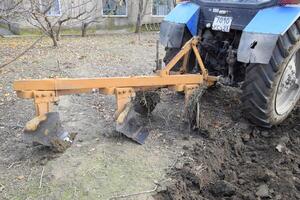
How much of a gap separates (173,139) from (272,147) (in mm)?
1120

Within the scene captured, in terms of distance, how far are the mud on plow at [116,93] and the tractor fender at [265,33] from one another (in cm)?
68

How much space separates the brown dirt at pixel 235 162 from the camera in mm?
3691

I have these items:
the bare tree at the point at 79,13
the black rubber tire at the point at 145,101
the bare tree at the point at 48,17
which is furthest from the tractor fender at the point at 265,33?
the bare tree at the point at 79,13

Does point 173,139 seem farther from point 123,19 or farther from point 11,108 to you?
point 123,19

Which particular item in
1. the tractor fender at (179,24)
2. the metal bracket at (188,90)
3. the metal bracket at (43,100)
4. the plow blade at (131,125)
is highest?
the tractor fender at (179,24)

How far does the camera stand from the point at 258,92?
440cm

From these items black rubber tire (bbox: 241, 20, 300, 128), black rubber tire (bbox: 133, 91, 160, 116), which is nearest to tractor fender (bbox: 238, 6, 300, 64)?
black rubber tire (bbox: 241, 20, 300, 128)

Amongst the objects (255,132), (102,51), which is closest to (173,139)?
(255,132)

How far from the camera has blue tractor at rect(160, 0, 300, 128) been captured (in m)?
4.24

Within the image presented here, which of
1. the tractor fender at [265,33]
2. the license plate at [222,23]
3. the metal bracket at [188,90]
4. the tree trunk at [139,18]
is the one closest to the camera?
the tractor fender at [265,33]

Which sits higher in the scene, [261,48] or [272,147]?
[261,48]

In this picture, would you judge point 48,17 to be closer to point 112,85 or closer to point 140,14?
point 140,14

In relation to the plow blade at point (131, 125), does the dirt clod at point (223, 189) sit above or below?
below

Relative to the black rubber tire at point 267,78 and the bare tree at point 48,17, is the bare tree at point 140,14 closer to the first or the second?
the bare tree at point 48,17
